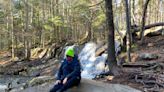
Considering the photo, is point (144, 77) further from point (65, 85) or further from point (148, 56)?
point (148, 56)

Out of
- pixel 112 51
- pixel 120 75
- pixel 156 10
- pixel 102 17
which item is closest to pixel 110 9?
pixel 112 51

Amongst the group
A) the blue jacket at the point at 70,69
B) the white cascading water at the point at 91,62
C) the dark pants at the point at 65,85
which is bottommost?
the white cascading water at the point at 91,62

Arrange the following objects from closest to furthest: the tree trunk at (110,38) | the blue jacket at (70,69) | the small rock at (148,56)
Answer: the blue jacket at (70,69) → the tree trunk at (110,38) → the small rock at (148,56)

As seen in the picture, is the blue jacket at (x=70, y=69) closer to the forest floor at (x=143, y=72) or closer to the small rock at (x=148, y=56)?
the forest floor at (x=143, y=72)

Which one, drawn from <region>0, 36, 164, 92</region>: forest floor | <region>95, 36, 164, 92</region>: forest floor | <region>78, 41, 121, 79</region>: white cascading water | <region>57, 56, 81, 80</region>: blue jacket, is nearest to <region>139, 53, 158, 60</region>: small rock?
<region>0, 36, 164, 92</region>: forest floor

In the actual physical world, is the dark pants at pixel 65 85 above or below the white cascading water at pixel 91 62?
above

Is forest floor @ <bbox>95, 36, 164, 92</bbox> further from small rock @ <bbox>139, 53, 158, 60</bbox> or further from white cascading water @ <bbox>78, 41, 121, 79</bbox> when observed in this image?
white cascading water @ <bbox>78, 41, 121, 79</bbox>

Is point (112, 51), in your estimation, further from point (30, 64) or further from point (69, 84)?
point (30, 64)

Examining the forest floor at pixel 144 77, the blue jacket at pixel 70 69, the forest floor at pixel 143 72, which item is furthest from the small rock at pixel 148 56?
the blue jacket at pixel 70 69

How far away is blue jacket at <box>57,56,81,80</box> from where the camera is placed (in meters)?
7.72

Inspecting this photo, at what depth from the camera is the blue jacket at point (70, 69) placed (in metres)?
7.72

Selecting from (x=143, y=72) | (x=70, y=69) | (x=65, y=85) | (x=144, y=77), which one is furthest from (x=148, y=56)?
(x=65, y=85)

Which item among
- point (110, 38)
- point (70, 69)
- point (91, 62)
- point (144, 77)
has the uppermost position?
point (110, 38)

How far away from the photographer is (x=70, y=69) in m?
7.89
